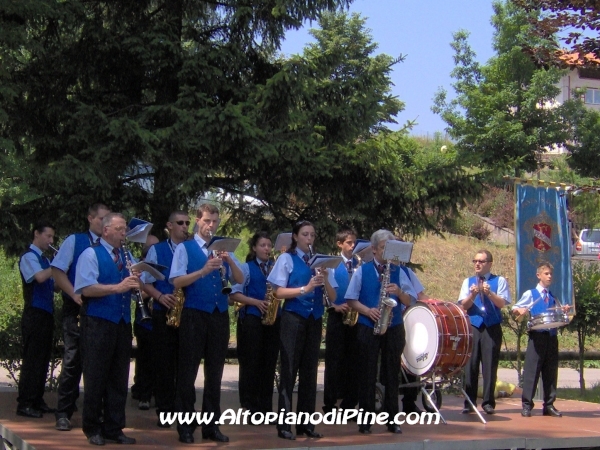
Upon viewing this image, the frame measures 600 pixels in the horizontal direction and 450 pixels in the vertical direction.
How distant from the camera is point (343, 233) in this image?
30.7 ft

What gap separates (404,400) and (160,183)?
3.70 m

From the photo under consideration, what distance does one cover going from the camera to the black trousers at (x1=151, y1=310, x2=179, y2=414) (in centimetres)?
827

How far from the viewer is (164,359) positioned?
8.33m

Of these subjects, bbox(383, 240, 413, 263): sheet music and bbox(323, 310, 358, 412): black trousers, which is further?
bbox(323, 310, 358, 412): black trousers

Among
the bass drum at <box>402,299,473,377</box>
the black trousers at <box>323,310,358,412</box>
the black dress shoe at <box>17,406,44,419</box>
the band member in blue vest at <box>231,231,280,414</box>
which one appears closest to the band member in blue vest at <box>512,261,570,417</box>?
the bass drum at <box>402,299,473,377</box>

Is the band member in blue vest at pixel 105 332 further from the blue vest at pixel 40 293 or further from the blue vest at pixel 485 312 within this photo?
the blue vest at pixel 485 312

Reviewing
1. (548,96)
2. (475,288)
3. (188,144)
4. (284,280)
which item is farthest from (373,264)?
(548,96)

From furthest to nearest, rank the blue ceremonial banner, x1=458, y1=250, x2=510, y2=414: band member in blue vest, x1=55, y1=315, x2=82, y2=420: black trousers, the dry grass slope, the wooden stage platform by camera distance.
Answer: the dry grass slope → the blue ceremonial banner → x1=458, y1=250, x2=510, y2=414: band member in blue vest → x1=55, y1=315, x2=82, y2=420: black trousers → the wooden stage platform

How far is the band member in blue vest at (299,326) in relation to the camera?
7641 mm

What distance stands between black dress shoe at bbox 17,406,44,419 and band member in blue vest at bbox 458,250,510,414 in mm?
4726

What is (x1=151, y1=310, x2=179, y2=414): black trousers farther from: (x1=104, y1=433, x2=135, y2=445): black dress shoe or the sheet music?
the sheet music

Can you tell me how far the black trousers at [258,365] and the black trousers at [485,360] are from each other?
2468 millimetres

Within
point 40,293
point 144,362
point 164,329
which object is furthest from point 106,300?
point 144,362

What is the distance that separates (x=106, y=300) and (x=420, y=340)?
355 centimetres
